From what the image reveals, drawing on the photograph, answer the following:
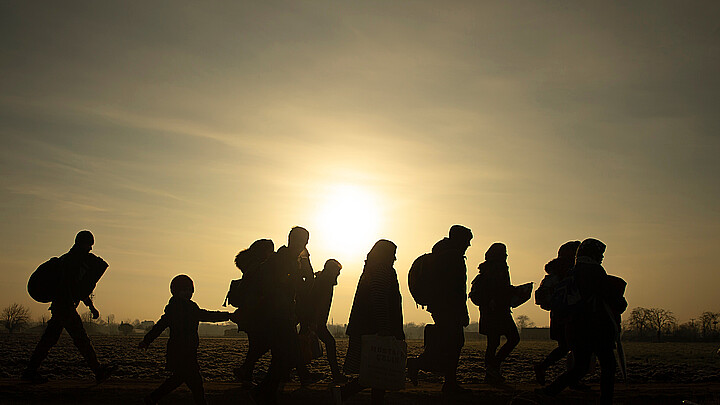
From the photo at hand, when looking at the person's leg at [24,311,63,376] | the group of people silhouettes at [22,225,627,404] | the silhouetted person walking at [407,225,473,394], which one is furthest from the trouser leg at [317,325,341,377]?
the person's leg at [24,311,63,376]

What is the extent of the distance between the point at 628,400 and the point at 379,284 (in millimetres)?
4898

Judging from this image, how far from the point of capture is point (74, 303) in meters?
10.9

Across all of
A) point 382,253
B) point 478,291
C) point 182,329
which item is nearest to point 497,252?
point 478,291

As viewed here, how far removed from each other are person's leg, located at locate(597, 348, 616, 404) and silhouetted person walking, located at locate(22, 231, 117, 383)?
301 inches

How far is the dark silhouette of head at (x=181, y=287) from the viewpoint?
9281 millimetres

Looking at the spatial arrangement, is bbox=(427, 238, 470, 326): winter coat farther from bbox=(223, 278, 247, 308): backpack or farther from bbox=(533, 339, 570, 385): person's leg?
bbox=(223, 278, 247, 308): backpack

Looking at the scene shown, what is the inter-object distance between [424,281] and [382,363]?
2.32 meters

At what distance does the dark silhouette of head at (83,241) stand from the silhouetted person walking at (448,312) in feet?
19.3

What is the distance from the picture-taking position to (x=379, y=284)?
30.5 ft

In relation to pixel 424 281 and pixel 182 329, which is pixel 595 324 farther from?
pixel 182 329

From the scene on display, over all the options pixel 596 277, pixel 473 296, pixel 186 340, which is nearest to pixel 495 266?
pixel 473 296

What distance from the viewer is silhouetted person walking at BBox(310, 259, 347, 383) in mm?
12086

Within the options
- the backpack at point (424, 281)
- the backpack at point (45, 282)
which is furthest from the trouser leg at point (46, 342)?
the backpack at point (424, 281)

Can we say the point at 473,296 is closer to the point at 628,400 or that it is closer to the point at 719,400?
the point at 628,400
